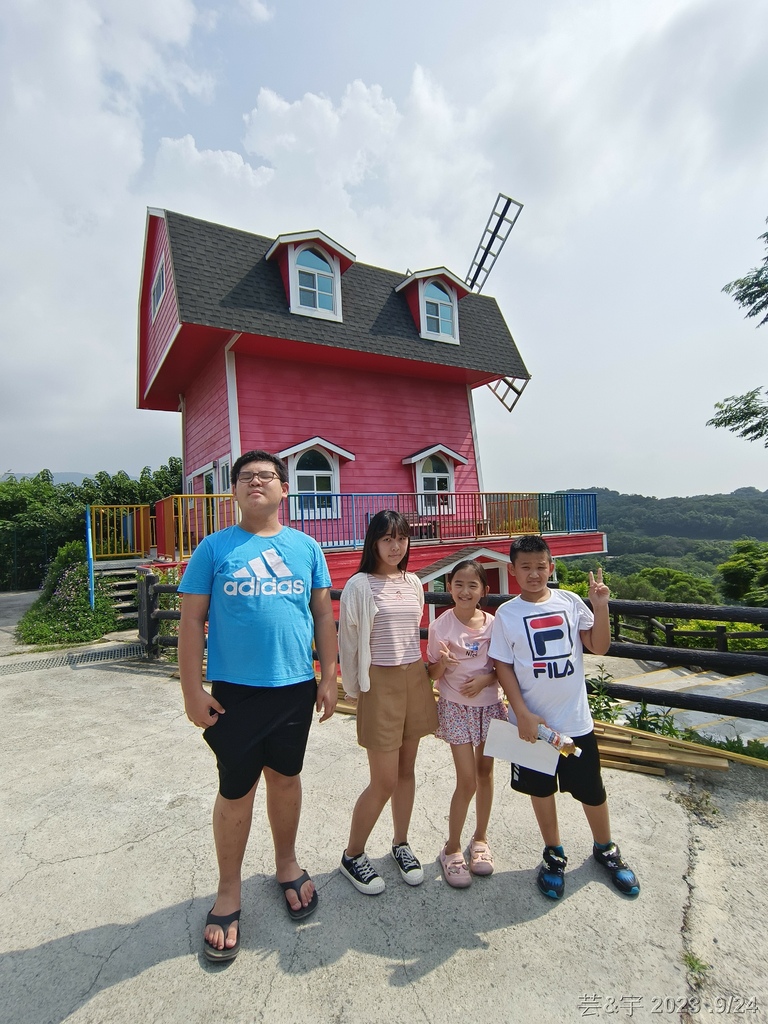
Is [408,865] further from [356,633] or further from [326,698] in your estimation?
[356,633]

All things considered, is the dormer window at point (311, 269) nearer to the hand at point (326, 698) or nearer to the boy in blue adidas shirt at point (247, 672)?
the boy in blue adidas shirt at point (247, 672)

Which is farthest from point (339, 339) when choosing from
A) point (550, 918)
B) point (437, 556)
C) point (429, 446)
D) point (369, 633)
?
point (550, 918)

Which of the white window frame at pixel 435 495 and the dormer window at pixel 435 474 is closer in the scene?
the white window frame at pixel 435 495

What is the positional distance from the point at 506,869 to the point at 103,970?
5.54ft

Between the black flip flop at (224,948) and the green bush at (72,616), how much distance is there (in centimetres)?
727

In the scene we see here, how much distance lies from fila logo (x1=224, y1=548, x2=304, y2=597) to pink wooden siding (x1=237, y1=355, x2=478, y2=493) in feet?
26.9

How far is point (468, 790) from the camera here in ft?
7.58

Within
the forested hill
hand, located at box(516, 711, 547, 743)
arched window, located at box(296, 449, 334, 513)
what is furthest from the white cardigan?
the forested hill

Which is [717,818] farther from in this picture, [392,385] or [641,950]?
[392,385]

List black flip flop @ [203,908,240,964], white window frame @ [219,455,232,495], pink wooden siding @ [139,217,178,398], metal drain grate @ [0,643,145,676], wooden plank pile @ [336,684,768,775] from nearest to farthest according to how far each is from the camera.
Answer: black flip flop @ [203,908,240,964], wooden plank pile @ [336,684,768,775], metal drain grate @ [0,643,145,676], pink wooden siding @ [139,217,178,398], white window frame @ [219,455,232,495]

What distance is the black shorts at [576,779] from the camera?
2.22 meters

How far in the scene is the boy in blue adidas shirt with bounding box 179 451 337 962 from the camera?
2.00 metres

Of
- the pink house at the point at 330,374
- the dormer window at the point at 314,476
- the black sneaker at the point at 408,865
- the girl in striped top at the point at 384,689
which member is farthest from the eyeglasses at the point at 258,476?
the dormer window at the point at 314,476

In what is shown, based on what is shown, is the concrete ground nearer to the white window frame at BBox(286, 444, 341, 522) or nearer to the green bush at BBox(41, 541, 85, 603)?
the white window frame at BBox(286, 444, 341, 522)
